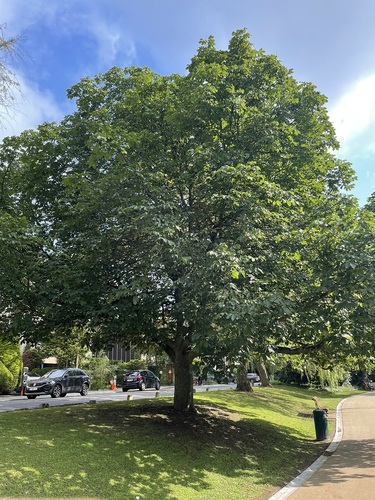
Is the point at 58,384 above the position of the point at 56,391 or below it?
above

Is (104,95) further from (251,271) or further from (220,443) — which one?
(220,443)

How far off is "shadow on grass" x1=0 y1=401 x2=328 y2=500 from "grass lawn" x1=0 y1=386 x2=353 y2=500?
0.7 inches

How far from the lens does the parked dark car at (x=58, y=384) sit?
2241 cm

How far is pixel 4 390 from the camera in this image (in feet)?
87.2

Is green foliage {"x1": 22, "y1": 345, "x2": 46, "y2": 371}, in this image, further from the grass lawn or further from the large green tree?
the large green tree

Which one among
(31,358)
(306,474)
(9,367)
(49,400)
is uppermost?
(31,358)

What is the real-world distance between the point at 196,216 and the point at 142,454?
5.36 metres

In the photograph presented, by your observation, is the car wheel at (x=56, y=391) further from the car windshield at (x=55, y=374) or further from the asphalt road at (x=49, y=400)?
the car windshield at (x=55, y=374)

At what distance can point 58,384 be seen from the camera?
23.4 meters

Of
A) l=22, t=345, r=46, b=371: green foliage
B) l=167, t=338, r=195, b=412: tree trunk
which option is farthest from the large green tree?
l=22, t=345, r=46, b=371: green foliage

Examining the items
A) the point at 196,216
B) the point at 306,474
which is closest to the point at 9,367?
the point at 196,216

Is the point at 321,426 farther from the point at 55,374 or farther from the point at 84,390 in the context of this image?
the point at 84,390

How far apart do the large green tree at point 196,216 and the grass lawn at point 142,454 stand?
211cm

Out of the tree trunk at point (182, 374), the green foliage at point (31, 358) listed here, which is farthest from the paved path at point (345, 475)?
the green foliage at point (31, 358)
